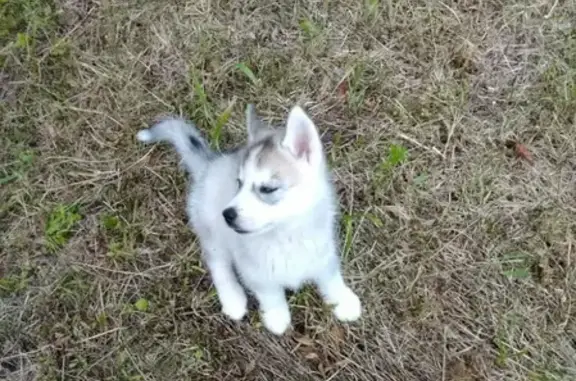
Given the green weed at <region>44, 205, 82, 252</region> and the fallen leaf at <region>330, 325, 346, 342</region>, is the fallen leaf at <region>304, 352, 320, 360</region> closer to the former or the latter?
the fallen leaf at <region>330, 325, 346, 342</region>

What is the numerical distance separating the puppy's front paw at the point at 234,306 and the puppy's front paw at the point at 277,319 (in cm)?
9

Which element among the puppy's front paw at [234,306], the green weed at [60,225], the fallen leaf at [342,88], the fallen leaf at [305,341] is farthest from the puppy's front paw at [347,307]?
the green weed at [60,225]

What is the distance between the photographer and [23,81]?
350cm

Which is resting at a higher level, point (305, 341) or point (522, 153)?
point (522, 153)

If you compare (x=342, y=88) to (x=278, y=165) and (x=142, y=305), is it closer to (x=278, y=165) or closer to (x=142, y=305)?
(x=278, y=165)

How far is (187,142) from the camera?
3.00 m

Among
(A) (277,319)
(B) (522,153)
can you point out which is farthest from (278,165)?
(B) (522,153)

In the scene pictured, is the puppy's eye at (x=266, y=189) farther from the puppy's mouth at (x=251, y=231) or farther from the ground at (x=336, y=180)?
the ground at (x=336, y=180)

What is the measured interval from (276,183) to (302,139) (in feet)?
0.50

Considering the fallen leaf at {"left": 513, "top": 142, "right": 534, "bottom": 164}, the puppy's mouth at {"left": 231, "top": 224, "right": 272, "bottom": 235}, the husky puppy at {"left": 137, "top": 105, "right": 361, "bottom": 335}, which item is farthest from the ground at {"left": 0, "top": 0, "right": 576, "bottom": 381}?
the puppy's mouth at {"left": 231, "top": 224, "right": 272, "bottom": 235}

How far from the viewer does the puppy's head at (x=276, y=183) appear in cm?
240

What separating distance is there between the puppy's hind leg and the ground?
0.19 ft

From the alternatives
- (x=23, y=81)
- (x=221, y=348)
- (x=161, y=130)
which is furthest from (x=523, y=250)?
(x=23, y=81)

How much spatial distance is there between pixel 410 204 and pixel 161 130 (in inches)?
40.7
